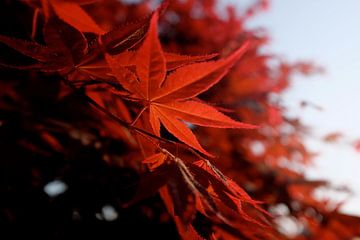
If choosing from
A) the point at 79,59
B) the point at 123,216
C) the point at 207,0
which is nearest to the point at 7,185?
the point at 123,216

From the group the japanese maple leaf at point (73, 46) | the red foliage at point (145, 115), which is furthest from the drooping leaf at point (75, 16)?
the japanese maple leaf at point (73, 46)

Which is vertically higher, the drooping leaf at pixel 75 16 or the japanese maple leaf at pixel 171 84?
the drooping leaf at pixel 75 16

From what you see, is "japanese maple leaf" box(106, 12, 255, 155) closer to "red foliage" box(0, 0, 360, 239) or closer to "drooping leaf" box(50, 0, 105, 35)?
"red foliage" box(0, 0, 360, 239)

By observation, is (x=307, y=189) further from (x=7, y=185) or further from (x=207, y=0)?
(x=207, y=0)

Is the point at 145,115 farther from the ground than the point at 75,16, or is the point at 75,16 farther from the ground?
the point at 75,16

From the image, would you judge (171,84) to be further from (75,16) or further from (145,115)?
(75,16)

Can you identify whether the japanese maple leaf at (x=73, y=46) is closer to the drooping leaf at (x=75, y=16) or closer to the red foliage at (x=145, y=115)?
the red foliage at (x=145, y=115)

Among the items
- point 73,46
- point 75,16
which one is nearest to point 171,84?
point 73,46

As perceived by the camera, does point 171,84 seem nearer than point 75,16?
Yes
